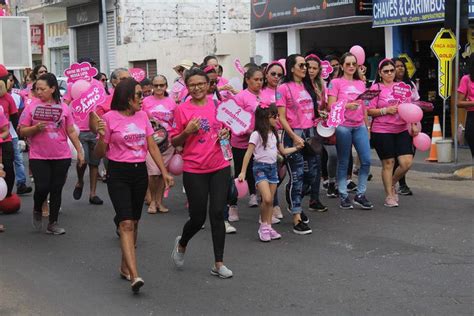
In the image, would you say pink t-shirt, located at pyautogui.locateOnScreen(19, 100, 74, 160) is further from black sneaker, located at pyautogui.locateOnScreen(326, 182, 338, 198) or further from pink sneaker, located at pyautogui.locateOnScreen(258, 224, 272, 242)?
black sneaker, located at pyautogui.locateOnScreen(326, 182, 338, 198)

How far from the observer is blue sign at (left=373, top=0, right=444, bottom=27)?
14.7 meters

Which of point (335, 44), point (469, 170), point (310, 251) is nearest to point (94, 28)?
point (335, 44)

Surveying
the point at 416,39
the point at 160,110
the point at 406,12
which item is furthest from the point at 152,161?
the point at 416,39

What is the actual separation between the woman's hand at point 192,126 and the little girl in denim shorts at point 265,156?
1.40 m

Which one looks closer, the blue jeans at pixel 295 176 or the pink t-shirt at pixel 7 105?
the blue jeans at pixel 295 176

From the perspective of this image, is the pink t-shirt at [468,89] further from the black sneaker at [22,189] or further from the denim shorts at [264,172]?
the black sneaker at [22,189]

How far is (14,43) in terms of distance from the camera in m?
15.6

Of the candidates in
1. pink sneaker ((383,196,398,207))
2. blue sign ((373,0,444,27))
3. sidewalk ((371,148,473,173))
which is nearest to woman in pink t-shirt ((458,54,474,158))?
pink sneaker ((383,196,398,207))

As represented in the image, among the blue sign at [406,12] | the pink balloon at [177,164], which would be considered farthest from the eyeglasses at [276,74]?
the blue sign at [406,12]

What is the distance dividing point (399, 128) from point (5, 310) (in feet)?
17.4

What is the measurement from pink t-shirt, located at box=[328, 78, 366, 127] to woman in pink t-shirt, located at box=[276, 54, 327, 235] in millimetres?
552

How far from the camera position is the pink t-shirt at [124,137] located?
6.31 metres

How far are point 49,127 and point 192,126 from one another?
2.56 m

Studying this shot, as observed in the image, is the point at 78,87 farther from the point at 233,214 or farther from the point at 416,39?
the point at 416,39
